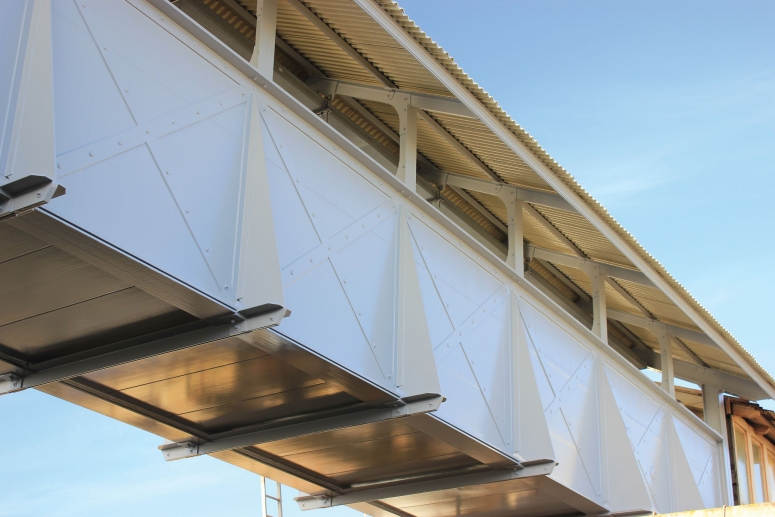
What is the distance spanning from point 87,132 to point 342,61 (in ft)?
20.5

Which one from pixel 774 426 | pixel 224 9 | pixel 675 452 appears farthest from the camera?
pixel 774 426

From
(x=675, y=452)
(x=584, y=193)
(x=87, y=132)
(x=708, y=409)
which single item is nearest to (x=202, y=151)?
(x=87, y=132)

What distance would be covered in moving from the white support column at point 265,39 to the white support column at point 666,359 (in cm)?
1256

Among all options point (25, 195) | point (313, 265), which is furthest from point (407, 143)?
point (25, 195)

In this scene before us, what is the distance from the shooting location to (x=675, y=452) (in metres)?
20.3

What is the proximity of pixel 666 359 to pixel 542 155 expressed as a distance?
7694mm

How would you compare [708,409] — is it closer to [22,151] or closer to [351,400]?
[351,400]

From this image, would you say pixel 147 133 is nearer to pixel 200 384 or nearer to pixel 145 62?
pixel 145 62

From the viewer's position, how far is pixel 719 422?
23.4m

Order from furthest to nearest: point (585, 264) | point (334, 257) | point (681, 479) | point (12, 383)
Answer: point (681, 479), point (585, 264), point (12, 383), point (334, 257)

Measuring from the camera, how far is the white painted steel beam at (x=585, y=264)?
19.0 meters

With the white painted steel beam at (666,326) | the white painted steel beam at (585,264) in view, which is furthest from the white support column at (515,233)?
the white painted steel beam at (666,326)

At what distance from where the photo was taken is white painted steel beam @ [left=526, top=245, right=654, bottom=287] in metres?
19.0

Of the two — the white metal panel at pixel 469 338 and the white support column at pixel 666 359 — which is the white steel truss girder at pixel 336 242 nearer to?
the white metal panel at pixel 469 338
